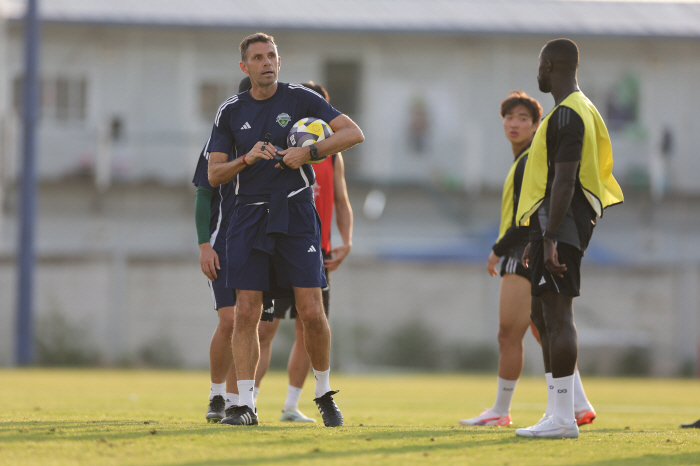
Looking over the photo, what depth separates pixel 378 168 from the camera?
1006 inches

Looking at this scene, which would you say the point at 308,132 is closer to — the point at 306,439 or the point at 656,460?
the point at 306,439

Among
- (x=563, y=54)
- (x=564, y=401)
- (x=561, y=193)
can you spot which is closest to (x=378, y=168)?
(x=563, y=54)

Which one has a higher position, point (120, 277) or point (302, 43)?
point (302, 43)

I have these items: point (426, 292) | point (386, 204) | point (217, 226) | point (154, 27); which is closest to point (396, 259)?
point (426, 292)

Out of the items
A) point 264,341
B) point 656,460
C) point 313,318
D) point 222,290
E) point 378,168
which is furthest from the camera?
point 378,168

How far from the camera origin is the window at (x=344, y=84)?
2775 centimetres

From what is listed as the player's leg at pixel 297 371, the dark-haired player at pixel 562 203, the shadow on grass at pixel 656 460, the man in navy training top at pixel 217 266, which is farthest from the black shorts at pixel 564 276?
the player's leg at pixel 297 371

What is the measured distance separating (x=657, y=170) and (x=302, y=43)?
1032 cm

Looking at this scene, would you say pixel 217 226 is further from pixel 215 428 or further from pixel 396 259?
pixel 396 259

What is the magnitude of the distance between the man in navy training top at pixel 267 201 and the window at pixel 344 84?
2176 cm

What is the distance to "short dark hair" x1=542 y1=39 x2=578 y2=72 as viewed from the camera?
5703 mm

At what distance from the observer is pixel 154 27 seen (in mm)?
26438

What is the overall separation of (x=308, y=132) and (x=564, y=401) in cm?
220

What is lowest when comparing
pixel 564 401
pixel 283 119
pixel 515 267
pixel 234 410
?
pixel 234 410
